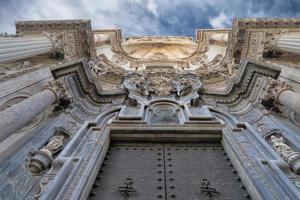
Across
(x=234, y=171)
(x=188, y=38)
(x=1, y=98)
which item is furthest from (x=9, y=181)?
(x=188, y=38)

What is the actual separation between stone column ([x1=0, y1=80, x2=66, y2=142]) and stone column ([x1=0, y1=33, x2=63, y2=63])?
1.60m

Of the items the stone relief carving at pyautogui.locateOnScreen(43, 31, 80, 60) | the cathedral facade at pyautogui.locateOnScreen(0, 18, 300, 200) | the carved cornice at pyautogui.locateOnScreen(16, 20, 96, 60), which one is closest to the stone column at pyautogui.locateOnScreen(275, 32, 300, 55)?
the cathedral facade at pyautogui.locateOnScreen(0, 18, 300, 200)

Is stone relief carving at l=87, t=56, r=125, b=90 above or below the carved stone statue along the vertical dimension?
above

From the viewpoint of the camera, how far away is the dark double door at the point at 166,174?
575 centimetres

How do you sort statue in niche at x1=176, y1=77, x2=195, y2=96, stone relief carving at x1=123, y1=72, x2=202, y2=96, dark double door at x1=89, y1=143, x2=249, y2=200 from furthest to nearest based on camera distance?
stone relief carving at x1=123, y1=72, x2=202, y2=96, statue in niche at x1=176, y1=77, x2=195, y2=96, dark double door at x1=89, y1=143, x2=249, y2=200

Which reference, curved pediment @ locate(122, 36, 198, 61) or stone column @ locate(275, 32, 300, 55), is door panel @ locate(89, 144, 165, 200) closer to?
stone column @ locate(275, 32, 300, 55)

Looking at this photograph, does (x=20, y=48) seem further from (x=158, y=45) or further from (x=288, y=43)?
(x=158, y=45)

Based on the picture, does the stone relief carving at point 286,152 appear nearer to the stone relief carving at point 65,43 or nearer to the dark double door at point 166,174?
the dark double door at point 166,174

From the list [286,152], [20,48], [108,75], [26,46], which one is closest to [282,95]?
[286,152]

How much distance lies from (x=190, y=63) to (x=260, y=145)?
649 inches

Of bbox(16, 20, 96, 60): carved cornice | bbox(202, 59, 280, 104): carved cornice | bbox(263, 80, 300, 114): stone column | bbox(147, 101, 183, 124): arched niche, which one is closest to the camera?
bbox(263, 80, 300, 114): stone column

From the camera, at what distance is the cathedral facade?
5754 millimetres

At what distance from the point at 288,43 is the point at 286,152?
673 cm

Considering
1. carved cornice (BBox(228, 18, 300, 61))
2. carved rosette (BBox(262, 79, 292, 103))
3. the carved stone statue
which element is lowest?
the carved stone statue
